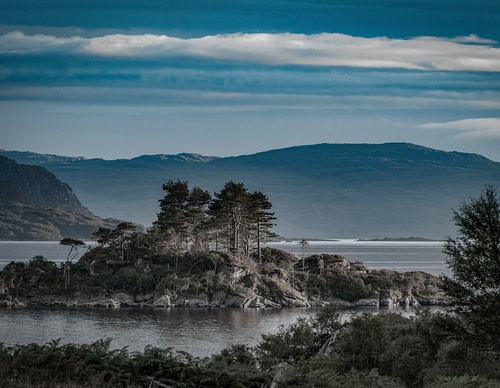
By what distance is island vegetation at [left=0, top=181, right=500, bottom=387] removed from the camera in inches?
939

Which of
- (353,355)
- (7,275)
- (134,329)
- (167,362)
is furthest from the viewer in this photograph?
(7,275)

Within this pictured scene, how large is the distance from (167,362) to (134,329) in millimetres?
51877

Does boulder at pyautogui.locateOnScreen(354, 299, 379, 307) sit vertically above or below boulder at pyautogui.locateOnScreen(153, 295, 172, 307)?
below

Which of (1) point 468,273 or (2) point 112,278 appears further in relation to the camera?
(2) point 112,278

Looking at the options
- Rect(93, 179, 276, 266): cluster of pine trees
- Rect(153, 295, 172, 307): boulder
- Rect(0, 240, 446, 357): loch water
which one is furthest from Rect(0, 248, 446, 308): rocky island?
Rect(0, 240, 446, 357): loch water

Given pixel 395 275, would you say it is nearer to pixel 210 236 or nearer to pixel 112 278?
pixel 210 236

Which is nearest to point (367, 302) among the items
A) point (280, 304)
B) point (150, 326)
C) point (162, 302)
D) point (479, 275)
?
point (280, 304)

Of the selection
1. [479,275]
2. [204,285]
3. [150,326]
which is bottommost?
[150,326]

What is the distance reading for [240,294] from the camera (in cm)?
10100

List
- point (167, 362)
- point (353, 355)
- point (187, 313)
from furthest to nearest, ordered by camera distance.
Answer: point (187, 313) → point (353, 355) → point (167, 362)

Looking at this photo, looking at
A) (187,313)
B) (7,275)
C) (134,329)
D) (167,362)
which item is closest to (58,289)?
(7,275)

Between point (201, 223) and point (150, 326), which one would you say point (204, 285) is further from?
point (150, 326)

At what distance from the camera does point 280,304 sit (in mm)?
102625

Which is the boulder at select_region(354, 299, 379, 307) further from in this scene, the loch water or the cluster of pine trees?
the cluster of pine trees
